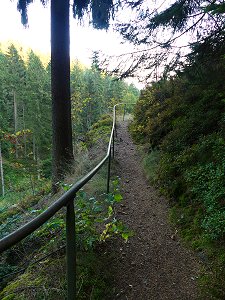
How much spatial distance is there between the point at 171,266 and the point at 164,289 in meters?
0.50

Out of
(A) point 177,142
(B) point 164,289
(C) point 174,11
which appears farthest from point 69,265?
(C) point 174,11

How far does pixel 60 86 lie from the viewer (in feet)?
25.4

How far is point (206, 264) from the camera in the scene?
3641mm

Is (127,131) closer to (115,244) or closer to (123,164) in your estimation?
(123,164)

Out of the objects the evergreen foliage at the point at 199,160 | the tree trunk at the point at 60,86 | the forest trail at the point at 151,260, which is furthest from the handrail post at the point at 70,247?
the tree trunk at the point at 60,86

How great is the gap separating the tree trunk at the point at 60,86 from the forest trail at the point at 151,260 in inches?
111

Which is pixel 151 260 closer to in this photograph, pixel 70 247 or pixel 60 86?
pixel 70 247

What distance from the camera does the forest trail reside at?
3.22m

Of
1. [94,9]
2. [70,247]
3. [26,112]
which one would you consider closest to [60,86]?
[94,9]

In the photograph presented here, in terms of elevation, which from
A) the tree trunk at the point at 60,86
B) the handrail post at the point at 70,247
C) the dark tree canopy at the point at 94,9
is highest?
the dark tree canopy at the point at 94,9

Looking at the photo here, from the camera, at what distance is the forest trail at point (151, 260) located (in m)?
3.22

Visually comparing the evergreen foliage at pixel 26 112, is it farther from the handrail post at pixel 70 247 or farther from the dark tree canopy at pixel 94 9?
the handrail post at pixel 70 247

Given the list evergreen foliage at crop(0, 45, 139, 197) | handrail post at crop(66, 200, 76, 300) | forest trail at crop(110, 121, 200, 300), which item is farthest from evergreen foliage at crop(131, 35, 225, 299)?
evergreen foliage at crop(0, 45, 139, 197)

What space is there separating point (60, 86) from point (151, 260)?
5.60 meters
